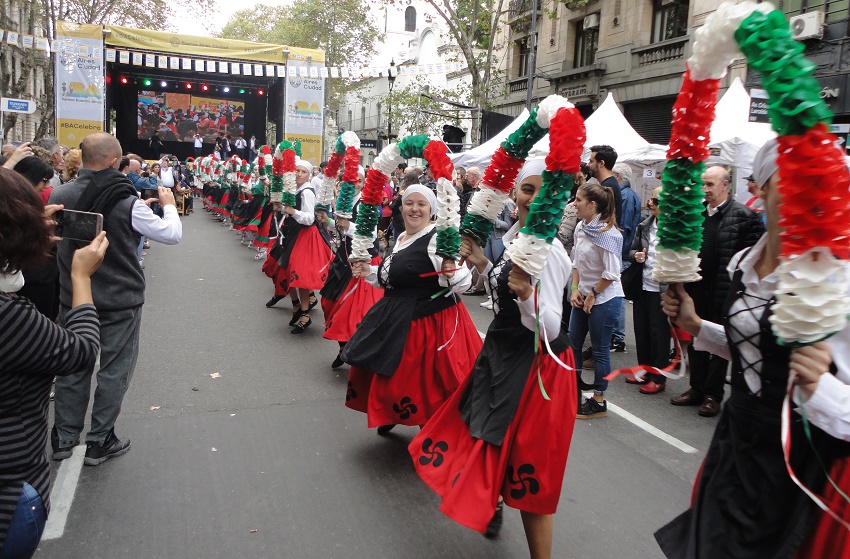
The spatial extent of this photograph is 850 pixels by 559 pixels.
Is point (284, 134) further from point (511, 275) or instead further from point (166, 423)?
point (511, 275)

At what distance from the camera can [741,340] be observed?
2.14 m

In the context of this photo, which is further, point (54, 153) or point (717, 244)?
point (54, 153)

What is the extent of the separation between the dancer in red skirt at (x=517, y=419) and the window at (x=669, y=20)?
62.7ft

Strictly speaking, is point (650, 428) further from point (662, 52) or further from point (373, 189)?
point (662, 52)

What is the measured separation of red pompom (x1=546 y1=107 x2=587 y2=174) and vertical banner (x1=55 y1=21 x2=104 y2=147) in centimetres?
2005


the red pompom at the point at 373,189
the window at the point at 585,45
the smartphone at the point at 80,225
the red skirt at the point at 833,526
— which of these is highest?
the window at the point at 585,45

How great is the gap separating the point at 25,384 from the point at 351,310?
13.8ft

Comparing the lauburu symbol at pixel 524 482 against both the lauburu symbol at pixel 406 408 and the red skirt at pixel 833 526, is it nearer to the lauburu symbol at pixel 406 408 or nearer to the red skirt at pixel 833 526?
the red skirt at pixel 833 526

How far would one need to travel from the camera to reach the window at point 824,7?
14115 mm

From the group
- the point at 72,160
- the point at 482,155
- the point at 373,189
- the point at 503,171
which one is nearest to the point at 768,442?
the point at 503,171

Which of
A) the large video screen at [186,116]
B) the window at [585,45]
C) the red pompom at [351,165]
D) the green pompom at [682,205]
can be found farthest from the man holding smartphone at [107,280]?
the large video screen at [186,116]

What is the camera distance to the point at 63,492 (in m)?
3.81

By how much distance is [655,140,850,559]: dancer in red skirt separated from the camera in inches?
72.7

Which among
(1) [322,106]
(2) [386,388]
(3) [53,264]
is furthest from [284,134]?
(2) [386,388]
